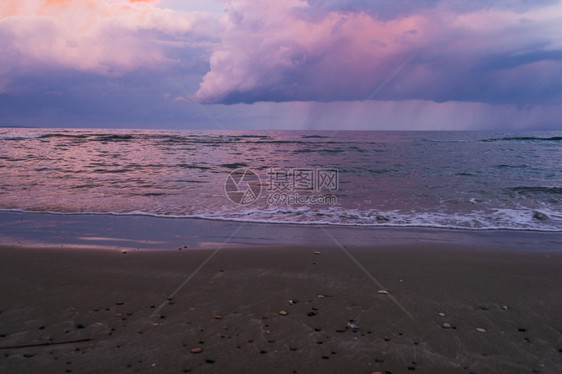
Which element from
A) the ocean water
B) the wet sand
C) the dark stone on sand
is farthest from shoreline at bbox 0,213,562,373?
the dark stone on sand

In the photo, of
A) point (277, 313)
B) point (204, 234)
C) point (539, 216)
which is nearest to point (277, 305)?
point (277, 313)

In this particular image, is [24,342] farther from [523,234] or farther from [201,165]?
[201,165]

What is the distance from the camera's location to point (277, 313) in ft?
12.2

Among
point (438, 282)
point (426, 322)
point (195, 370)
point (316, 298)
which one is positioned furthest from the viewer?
point (438, 282)

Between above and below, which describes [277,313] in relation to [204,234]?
above

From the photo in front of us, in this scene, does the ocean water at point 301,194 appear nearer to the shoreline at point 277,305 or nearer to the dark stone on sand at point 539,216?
the dark stone on sand at point 539,216

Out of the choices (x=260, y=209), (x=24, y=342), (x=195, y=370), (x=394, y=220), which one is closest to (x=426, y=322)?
(x=195, y=370)

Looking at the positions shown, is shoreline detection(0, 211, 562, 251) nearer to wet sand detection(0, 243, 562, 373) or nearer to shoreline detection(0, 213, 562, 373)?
shoreline detection(0, 213, 562, 373)

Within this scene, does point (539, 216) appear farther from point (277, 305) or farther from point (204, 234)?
point (277, 305)

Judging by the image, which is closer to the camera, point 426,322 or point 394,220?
point 426,322

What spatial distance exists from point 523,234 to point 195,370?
745 centimetres

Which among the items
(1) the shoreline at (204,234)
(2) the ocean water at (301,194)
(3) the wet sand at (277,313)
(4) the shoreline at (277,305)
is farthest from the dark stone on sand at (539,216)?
(3) the wet sand at (277,313)

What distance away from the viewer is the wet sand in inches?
116

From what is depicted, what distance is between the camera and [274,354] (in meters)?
3.02
